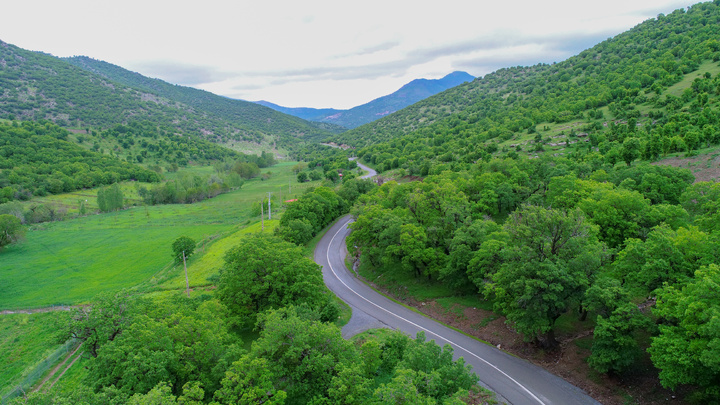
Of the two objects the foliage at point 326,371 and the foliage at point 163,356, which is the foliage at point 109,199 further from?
the foliage at point 326,371

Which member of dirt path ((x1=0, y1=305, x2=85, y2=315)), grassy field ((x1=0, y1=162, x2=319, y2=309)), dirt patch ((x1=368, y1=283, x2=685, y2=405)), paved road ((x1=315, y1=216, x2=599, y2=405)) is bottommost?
dirt path ((x1=0, y1=305, x2=85, y2=315))

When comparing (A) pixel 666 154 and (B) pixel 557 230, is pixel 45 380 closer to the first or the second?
(B) pixel 557 230

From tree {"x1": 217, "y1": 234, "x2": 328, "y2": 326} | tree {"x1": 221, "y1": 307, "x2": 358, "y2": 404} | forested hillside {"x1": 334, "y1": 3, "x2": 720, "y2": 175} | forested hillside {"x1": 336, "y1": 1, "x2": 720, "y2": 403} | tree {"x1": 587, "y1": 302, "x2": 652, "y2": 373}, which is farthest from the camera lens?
forested hillside {"x1": 334, "y1": 3, "x2": 720, "y2": 175}

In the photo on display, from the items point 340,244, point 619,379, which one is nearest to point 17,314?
point 340,244

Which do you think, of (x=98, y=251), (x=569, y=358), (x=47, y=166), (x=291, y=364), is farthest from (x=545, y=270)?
(x=47, y=166)

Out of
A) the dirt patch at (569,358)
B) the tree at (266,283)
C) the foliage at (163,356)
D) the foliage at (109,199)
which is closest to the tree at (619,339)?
the dirt patch at (569,358)

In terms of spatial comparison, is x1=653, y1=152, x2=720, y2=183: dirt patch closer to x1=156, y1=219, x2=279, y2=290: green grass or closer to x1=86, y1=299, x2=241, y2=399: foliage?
x1=86, y1=299, x2=241, y2=399: foliage

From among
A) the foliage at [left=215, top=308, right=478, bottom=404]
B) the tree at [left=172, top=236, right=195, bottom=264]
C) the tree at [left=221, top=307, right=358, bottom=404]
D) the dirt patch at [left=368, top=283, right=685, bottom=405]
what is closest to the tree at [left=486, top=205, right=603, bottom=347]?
the dirt patch at [left=368, top=283, right=685, bottom=405]
